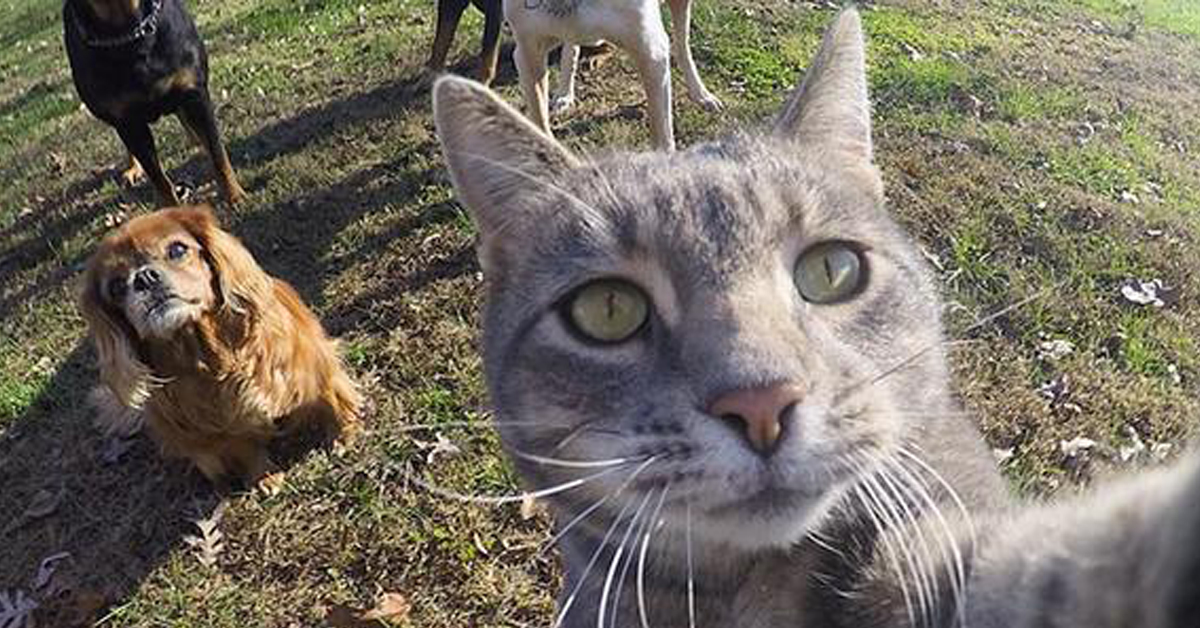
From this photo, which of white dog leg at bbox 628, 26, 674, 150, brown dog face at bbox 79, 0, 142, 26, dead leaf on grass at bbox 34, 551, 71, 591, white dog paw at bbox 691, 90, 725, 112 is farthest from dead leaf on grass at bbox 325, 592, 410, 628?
white dog paw at bbox 691, 90, 725, 112

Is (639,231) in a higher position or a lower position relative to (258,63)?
higher

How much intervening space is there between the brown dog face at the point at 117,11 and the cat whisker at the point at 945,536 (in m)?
5.30

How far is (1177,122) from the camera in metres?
7.44

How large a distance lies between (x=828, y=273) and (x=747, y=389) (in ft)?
1.58

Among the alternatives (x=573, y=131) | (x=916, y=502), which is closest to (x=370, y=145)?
(x=573, y=131)

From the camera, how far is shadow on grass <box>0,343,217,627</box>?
12.6ft

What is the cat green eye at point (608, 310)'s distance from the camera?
1.77m

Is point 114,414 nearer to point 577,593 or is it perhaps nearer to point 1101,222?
point 577,593

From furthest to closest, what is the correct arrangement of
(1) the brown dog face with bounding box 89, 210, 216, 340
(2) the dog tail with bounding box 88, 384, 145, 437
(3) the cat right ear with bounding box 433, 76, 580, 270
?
(2) the dog tail with bounding box 88, 384, 145, 437, (1) the brown dog face with bounding box 89, 210, 216, 340, (3) the cat right ear with bounding box 433, 76, 580, 270

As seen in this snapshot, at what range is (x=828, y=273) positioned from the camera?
1.83 m

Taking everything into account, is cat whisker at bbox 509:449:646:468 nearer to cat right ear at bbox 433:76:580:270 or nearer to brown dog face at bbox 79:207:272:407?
cat right ear at bbox 433:76:580:270

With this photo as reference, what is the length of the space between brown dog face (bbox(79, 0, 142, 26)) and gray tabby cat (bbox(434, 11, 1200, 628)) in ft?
13.7

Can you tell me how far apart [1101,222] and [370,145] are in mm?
4586

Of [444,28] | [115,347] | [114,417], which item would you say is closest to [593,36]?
[115,347]
